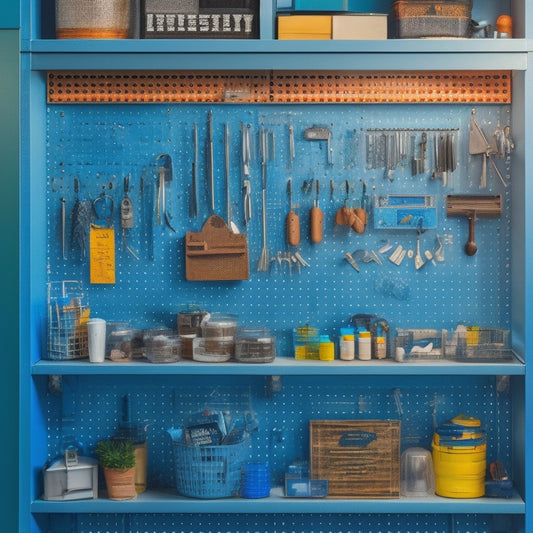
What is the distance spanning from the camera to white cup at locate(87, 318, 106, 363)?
3.56 meters

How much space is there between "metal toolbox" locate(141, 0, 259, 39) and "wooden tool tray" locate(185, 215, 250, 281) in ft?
2.55

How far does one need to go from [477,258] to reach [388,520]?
118cm

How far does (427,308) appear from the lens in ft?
12.3

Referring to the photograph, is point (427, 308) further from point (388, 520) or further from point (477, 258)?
point (388, 520)

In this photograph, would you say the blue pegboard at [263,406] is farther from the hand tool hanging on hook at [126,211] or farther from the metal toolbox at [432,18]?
the metal toolbox at [432,18]

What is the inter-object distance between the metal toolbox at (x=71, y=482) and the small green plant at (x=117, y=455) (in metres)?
0.06

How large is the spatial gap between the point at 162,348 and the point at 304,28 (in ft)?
4.64

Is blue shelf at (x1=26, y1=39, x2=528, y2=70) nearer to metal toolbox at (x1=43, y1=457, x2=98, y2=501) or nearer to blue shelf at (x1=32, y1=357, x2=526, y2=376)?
blue shelf at (x1=32, y1=357, x2=526, y2=376)

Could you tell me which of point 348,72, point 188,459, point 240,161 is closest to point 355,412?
point 188,459

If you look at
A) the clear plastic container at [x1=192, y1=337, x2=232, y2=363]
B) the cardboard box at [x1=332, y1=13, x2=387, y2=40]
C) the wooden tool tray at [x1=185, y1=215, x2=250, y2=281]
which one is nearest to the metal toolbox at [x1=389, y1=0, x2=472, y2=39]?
the cardboard box at [x1=332, y1=13, x2=387, y2=40]

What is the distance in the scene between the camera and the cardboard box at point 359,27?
3.54m

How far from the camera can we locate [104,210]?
12.3 ft

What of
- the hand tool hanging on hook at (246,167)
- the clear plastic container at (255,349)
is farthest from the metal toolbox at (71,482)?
the hand tool hanging on hook at (246,167)

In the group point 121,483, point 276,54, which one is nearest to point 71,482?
point 121,483
